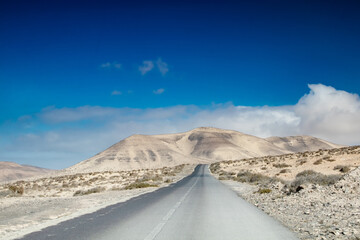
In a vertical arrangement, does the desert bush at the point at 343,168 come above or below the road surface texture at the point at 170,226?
above

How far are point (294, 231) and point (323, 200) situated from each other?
601cm

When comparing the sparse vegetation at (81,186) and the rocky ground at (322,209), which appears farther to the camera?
the sparse vegetation at (81,186)

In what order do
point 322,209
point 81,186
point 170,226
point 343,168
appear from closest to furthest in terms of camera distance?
point 170,226 < point 322,209 < point 343,168 < point 81,186

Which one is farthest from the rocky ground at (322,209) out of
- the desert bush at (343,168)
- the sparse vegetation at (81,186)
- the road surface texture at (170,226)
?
the sparse vegetation at (81,186)

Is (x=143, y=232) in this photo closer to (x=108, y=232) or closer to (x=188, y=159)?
(x=108, y=232)

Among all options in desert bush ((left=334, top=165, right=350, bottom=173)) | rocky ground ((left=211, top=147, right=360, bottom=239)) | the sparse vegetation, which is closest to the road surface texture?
rocky ground ((left=211, top=147, right=360, bottom=239))

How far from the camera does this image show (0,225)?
34.7 feet

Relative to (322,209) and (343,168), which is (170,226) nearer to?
(322,209)

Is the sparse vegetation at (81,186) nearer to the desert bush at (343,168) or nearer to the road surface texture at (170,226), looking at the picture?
the road surface texture at (170,226)

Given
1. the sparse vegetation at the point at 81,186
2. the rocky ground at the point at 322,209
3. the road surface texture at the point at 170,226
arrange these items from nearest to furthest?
the road surface texture at the point at 170,226, the rocky ground at the point at 322,209, the sparse vegetation at the point at 81,186

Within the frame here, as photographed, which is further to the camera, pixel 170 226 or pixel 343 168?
pixel 343 168

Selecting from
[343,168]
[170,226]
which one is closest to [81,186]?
[343,168]

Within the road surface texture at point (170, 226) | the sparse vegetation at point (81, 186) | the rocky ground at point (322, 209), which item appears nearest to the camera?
the road surface texture at point (170, 226)

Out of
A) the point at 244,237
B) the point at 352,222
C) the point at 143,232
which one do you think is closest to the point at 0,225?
the point at 143,232
